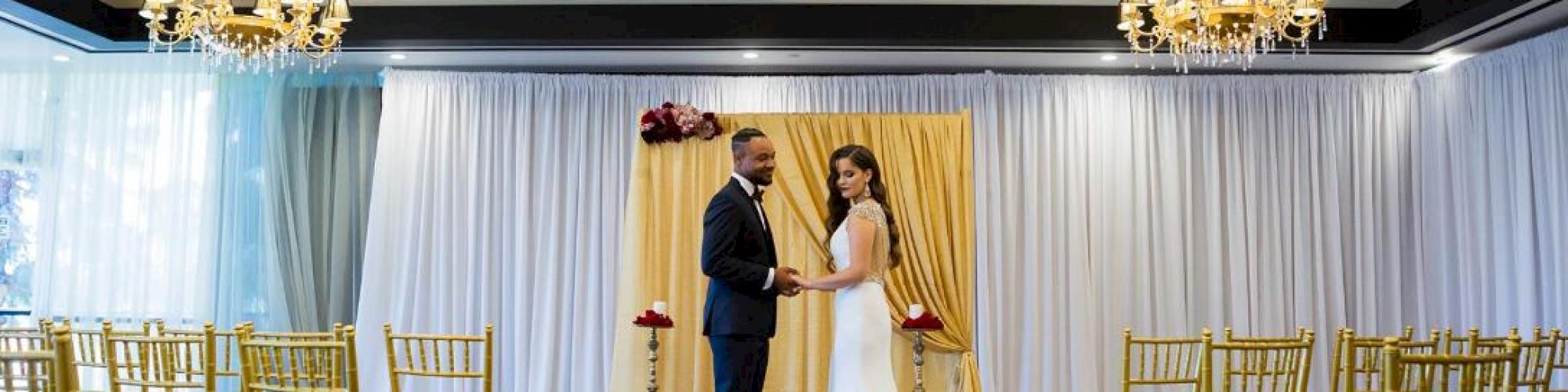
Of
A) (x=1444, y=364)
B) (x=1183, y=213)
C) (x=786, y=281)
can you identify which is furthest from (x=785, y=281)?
(x=1183, y=213)

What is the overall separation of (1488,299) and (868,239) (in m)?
4.28

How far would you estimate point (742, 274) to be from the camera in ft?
16.4

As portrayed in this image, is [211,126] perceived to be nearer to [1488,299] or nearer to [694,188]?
[694,188]

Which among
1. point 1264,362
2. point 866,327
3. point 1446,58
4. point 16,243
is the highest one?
point 1446,58

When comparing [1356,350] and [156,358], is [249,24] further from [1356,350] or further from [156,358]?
[1356,350]

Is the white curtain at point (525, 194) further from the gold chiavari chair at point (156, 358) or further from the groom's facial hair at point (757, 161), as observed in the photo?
the gold chiavari chair at point (156, 358)

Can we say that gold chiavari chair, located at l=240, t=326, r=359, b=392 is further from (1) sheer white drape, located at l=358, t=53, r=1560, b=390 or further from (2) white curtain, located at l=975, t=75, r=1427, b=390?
(2) white curtain, located at l=975, t=75, r=1427, b=390

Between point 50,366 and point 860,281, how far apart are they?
2.93 metres

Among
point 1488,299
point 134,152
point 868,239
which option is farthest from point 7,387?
point 1488,299

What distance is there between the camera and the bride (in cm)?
524

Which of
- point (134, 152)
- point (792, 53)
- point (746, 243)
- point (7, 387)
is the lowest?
point (7, 387)

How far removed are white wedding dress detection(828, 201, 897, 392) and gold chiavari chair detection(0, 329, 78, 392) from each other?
9.35 feet

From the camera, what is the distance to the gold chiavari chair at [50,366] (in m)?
2.96

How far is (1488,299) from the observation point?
7.52 m
